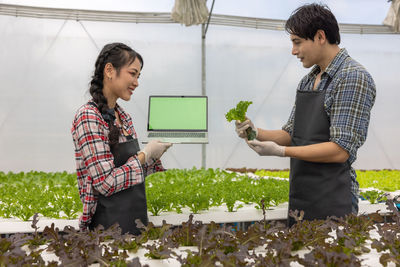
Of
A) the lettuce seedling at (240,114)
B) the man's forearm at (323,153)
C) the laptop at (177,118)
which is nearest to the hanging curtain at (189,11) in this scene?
the laptop at (177,118)

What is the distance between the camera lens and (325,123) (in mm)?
2174

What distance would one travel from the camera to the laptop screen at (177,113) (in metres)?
2.71

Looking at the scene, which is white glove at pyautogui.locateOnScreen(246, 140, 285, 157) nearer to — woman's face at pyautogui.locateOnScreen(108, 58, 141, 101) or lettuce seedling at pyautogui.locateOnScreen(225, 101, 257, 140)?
lettuce seedling at pyautogui.locateOnScreen(225, 101, 257, 140)

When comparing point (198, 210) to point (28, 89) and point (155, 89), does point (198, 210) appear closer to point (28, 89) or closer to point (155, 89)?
point (155, 89)

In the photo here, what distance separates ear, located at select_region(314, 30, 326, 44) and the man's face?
22 millimetres

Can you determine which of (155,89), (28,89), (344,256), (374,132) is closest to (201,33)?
(155,89)

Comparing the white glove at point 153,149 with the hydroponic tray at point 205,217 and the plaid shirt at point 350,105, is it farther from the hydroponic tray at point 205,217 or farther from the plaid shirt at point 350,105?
the plaid shirt at point 350,105

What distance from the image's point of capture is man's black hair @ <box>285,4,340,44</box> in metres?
2.22

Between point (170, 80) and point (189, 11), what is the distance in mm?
2152

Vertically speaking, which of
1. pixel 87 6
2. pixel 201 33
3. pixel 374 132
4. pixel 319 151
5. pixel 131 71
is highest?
pixel 87 6

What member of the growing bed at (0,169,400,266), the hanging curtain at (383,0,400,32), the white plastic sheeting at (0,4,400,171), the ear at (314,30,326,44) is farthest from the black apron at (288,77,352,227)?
the hanging curtain at (383,0,400,32)

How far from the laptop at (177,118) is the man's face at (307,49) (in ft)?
2.78

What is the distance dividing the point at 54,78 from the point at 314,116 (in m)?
→ 7.18

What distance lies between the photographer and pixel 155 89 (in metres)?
8.50
